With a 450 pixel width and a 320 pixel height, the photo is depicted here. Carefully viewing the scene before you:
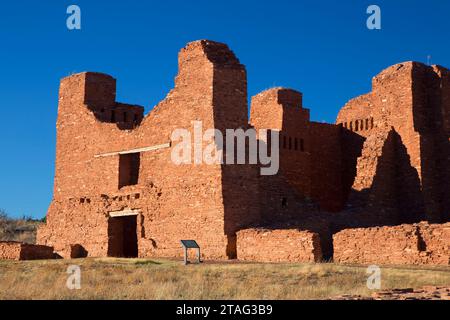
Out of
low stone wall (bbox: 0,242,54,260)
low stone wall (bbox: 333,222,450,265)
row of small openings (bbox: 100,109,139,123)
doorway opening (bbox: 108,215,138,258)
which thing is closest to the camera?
low stone wall (bbox: 333,222,450,265)

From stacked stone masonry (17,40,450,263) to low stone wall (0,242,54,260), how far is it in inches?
60.3

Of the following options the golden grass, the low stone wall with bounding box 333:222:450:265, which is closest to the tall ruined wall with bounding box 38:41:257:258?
the low stone wall with bounding box 333:222:450:265

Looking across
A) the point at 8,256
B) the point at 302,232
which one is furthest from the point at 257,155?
the point at 8,256

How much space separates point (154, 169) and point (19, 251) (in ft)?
17.0

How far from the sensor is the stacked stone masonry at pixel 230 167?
2111 centimetres

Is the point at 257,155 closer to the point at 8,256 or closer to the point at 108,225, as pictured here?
the point at 108,225

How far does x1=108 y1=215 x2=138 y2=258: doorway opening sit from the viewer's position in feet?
78.2

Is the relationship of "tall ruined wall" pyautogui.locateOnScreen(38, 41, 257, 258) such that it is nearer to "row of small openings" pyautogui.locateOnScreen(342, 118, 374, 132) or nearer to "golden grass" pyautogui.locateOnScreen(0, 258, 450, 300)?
"golden grass" pyautogui.locateOnScreen(0, 258, 450, 300)

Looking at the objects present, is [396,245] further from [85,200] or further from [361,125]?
[85,200]

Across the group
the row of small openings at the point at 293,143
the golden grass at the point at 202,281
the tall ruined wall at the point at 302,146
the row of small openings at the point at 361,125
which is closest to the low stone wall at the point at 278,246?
the golden grass at the point at 202,281

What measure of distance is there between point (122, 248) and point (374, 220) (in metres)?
8.97

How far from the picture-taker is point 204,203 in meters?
20.8
